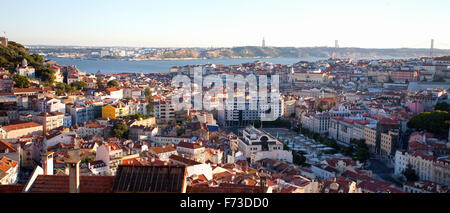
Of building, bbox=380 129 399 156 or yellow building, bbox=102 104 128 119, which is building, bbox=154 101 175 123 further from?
building, bbox=380 129 399 156

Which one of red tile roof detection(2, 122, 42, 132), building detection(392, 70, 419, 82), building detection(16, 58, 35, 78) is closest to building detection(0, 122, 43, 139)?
red tile roof detection(2, 122, 42, 132)

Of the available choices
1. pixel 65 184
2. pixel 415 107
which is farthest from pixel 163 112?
pixel 65 184

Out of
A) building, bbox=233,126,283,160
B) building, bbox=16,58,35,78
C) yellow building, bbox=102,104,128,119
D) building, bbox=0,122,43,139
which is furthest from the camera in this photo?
building, bbox=16,58,35,78

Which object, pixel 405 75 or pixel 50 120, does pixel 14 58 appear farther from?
pixel 405 75

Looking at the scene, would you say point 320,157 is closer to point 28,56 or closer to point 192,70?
point 28,56
